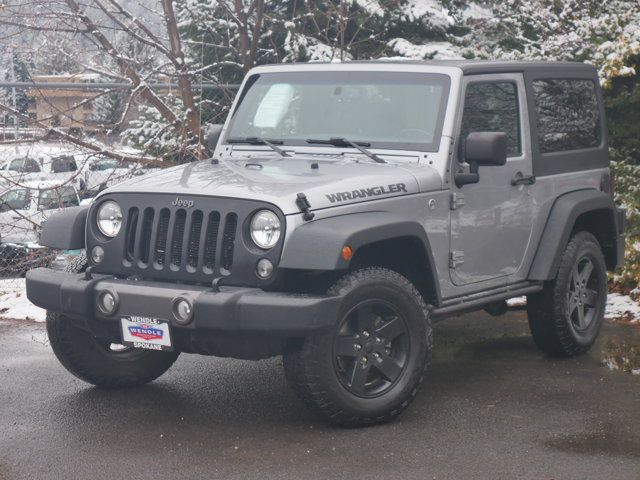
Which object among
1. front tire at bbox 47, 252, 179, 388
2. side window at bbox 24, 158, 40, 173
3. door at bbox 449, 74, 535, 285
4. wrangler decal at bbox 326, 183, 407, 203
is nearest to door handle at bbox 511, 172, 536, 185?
door at bbox 449, 74, 535, 285

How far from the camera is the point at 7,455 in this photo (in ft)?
17.5

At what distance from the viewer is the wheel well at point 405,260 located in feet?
19.2

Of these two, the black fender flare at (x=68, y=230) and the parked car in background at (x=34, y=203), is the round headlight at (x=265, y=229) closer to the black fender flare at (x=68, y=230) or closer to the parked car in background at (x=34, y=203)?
the black fender flare at (x=68, y=230)

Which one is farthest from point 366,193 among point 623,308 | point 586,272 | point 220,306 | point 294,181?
point 623,308

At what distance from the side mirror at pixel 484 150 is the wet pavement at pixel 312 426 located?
53.6 inches

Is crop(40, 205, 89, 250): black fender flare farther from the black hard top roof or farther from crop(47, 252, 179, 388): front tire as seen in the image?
the black hard top roof

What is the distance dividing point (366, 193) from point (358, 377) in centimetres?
96

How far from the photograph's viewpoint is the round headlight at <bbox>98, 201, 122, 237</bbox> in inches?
232

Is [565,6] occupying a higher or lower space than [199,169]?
higher

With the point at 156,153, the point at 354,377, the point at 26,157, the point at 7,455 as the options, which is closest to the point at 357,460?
the point at 354,377

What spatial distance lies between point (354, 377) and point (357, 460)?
55 centimetres

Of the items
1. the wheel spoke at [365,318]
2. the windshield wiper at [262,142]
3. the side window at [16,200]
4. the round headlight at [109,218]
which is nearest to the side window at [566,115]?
the windshield wiper at [262,142]

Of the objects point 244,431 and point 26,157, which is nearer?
point 244,431

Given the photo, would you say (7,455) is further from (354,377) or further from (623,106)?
(623,106)
